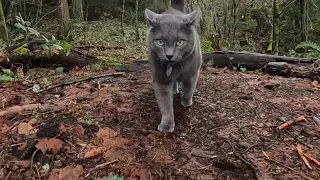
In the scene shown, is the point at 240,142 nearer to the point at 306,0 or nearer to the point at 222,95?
the point at 222,95

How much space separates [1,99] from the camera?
12.9 feet

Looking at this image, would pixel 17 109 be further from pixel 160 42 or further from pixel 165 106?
pixel 160 42

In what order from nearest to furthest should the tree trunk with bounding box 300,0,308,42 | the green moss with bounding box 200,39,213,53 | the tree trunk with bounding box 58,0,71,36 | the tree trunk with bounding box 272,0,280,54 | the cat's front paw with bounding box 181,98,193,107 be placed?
the cat's front paw with bounding box 181,98,193,107, the green moss with bounding box 200,39,213,53, the tree trunk with bounding box 58,0,71,36, the tree trunk with bounding box 272,0,280,54, the tree trunk with bounding box 300,0,308,42

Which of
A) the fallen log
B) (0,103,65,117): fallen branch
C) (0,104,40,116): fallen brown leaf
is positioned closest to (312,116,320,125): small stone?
the fallen log

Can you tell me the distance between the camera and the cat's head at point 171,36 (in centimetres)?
321

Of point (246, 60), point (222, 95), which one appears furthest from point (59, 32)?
point (222, 95)

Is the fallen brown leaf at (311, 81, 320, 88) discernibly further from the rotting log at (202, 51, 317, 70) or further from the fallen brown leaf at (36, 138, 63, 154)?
the fallen brown leaf at (36, 138, 63, 154)

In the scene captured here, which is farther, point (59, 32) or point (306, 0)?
point (306, 0)

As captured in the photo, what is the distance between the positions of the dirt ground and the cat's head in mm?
725

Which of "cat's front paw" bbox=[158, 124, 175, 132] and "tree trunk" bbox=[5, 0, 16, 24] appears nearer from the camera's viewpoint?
"cat's front paw" bbox=[158, 124, 175, 132]

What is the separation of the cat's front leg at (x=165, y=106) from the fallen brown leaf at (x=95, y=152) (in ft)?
2.05

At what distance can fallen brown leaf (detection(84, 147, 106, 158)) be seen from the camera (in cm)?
293

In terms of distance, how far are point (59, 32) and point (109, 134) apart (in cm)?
590

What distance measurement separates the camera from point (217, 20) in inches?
348
